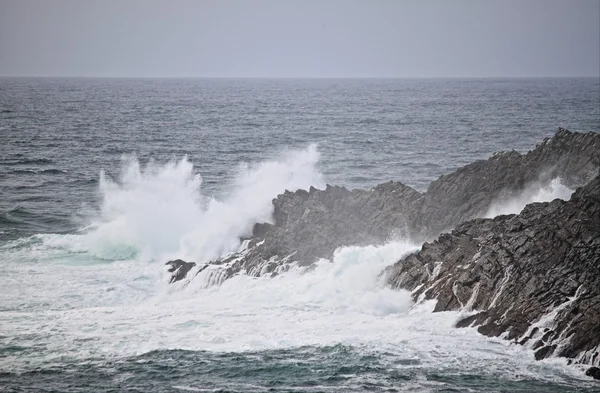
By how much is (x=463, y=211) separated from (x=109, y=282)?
1731 cm

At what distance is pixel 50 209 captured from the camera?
50.3 m

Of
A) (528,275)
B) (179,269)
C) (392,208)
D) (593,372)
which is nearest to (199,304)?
(179,269)

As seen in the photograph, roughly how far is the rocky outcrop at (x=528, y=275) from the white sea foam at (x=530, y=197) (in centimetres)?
467

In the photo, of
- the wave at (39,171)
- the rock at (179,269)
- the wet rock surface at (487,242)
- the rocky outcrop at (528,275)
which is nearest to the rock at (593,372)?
the rocky outcrop at (528,275)

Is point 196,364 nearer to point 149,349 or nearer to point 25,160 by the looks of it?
point 149,349

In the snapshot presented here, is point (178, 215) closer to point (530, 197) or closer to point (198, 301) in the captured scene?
point (198, 301)

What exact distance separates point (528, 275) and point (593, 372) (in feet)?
16.2

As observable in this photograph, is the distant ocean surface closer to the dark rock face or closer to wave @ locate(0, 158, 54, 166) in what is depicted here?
wave @ locate(0, 158, 54, 166)

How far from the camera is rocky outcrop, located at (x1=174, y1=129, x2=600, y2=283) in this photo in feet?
116

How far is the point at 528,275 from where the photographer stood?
27219mm

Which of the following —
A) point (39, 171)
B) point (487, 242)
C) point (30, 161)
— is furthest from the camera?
point (30, 161)

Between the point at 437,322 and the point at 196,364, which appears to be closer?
the point at 196,364

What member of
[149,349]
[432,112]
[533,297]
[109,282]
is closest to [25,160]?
[109,282]

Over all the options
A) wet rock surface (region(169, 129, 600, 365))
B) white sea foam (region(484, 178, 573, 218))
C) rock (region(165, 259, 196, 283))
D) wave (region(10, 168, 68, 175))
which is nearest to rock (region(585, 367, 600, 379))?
wet rock surface (region(169, 129, 600, 365))
